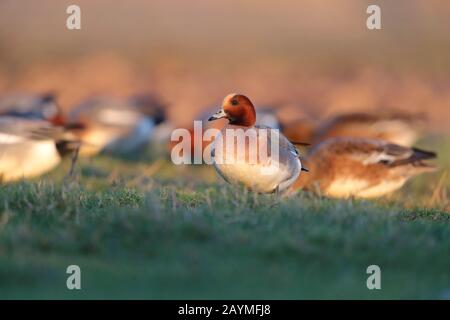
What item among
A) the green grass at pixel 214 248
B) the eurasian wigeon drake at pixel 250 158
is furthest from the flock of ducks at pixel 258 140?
the green grass at pixel 214 248

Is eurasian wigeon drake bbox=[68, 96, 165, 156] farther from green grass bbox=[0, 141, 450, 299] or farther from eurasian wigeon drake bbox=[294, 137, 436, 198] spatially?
green grass bbox=[0, 141, 450, 299]

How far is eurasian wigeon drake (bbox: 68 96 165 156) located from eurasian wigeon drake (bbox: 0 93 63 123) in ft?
1.97

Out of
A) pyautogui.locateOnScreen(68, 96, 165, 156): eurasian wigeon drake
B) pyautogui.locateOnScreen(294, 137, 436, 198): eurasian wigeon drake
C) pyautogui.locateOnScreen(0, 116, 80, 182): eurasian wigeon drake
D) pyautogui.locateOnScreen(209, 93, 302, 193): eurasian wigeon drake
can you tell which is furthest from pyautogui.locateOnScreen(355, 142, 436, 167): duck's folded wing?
pyautogui.locateOnScreen(68, 96, 165, 156): eurasian wigeon drake

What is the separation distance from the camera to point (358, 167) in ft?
31.3

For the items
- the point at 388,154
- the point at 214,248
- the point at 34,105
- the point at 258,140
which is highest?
the point at 34,105

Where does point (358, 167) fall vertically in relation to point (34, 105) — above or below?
below

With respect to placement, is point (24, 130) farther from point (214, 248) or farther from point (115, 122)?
point (115, 122)

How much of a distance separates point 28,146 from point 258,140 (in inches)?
128

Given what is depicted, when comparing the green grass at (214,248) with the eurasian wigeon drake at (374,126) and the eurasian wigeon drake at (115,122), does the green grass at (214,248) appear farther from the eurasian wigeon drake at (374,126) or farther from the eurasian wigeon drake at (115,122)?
the eurasian wigeon drake at (115,122)

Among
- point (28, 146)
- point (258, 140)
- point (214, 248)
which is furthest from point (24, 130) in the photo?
point (214, 248)

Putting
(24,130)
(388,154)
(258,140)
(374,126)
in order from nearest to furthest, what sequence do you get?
(258,140)
(24,130)
(388,154)
(374,126)

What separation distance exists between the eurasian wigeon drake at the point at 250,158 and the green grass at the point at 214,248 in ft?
1.47
